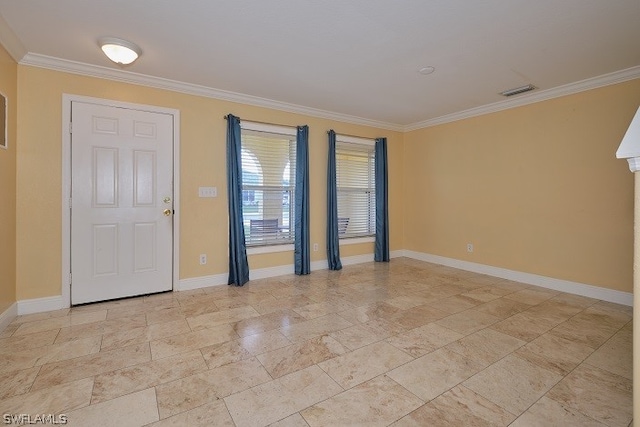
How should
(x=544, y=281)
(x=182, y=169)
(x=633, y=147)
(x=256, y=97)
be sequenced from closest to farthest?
(x=633, y=147), (x=182, y=169), (x=544, y=281), (x=256, y=97)

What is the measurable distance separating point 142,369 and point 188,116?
2.85 meters

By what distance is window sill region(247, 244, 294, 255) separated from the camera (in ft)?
14.0

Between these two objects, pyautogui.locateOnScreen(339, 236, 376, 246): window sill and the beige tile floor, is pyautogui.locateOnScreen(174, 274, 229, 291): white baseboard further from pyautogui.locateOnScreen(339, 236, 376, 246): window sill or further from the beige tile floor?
pyautogui.locateOnScreen(339, 236, 376, 246): window sill

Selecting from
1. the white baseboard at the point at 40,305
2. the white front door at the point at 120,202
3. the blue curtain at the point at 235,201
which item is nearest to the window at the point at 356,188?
the blue curtain at the point at 235,201

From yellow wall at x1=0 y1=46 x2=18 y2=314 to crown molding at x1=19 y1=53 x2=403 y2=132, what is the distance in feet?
0.88

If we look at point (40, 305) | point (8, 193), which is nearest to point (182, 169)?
point (8, 193)

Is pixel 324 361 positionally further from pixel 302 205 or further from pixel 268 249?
pixel 302 205

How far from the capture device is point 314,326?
2.76 metres

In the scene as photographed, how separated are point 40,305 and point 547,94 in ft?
20.4

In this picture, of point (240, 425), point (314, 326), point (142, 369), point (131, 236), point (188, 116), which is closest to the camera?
point (240, 425)

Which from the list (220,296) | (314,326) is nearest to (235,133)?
(220,296)

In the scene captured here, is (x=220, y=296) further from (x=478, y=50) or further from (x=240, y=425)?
(x=478, y=50)

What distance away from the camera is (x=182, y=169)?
3727 mm

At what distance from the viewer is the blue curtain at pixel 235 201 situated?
3.92 meters
